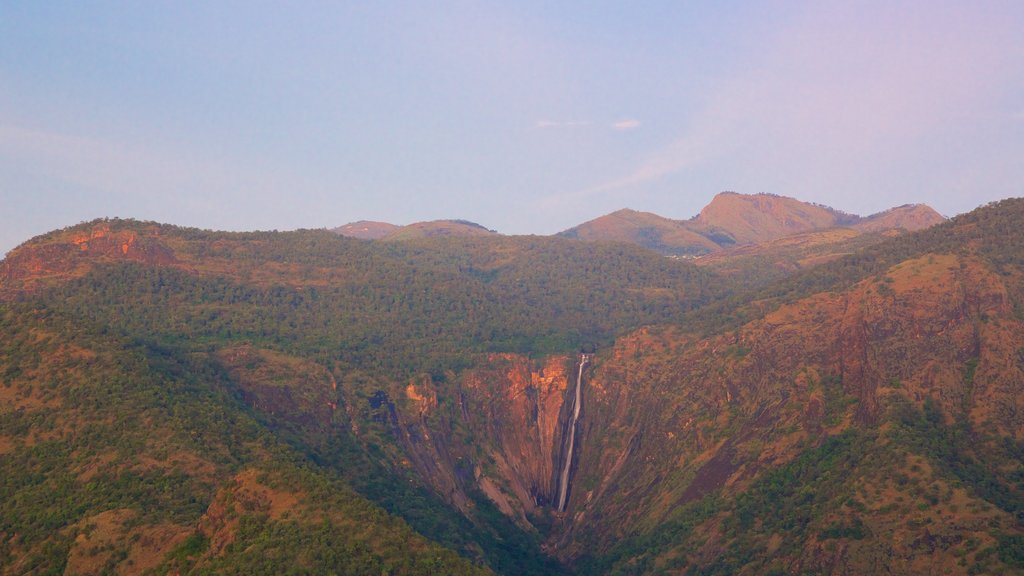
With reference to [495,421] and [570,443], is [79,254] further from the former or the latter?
[570,443]

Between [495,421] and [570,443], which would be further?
[495,421]

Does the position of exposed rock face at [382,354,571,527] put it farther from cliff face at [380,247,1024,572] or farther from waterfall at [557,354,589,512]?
waterfall at [557,354,589,512]

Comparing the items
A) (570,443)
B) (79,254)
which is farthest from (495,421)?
(79,254)

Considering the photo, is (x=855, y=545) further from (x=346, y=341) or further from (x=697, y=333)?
(x=346, y=341)

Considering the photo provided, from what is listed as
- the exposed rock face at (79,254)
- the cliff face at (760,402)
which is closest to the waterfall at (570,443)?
the cliff face at (760,402)

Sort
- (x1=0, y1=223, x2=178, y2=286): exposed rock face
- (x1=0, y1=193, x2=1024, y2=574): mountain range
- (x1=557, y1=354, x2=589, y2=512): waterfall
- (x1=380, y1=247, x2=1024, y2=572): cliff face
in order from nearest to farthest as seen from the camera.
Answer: (x1=0, y1=193, x2=1024, y2=574): mountain range < (x1=380, y1=247, x2=1024, y2=572): cliff face < (x1=557, y1=354, x2=589, y2=512): waterfall < (x1=0, y1=223, x2=178, y2=286): exposed rock face

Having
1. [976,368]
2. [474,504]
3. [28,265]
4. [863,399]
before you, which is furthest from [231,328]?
[976,368]

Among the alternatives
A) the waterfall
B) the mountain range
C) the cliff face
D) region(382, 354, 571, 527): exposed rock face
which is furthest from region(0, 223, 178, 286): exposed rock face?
the waterfall
